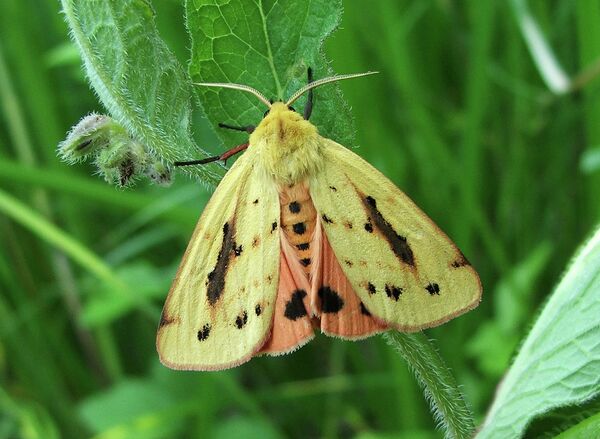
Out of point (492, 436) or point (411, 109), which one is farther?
point (411, 109)

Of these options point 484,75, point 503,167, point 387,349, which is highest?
point 484,75

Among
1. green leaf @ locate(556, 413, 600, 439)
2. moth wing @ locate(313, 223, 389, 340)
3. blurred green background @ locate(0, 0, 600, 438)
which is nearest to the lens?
green leaf @ locate(556, 413, 600, 439)

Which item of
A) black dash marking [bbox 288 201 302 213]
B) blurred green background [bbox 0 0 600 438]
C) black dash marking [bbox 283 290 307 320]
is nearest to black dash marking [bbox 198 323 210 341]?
black dash marking [bbox 283 290 307 320]

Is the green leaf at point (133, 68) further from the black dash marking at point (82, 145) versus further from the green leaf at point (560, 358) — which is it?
the green leaf at point (560, 358)

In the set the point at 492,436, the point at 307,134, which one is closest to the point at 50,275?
the point at 307,134

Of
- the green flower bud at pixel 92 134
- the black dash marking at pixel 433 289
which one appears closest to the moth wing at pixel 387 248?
the black dash marking at pixel 433 289

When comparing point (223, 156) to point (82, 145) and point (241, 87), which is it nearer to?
point (241, 87)

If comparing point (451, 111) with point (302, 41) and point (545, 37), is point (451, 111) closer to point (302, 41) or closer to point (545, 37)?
point (545, 37)

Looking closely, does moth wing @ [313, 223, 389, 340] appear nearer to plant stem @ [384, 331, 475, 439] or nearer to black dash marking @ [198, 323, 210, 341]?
plant stem @ [384, 331, 475, 439]
